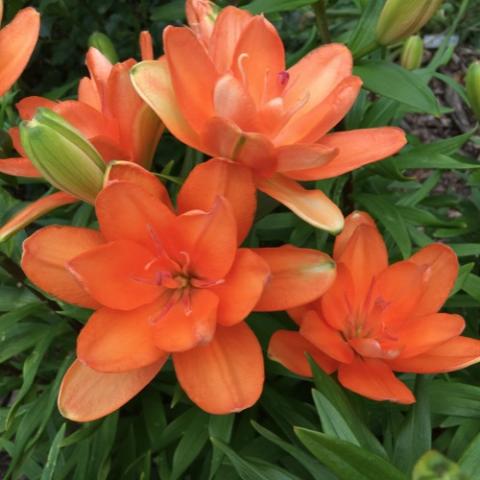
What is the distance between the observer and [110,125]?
0.85 m

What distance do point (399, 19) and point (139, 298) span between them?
22.4 inches

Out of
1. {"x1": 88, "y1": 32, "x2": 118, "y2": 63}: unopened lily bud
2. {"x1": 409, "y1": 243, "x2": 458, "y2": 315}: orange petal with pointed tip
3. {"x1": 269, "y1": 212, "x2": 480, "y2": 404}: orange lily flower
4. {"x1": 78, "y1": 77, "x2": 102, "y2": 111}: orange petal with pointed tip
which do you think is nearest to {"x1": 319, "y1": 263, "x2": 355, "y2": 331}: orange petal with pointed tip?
{"x1": 269, "y1": 212, "x2": 480, "y2": 404}: orange lily flower

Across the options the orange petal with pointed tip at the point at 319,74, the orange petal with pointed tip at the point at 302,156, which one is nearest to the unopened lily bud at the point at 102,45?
the orange petal with pointed tip at the point at 319,74

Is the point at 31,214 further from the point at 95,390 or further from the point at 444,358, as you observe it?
the point at 444,358

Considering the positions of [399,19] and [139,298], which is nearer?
[139,298]

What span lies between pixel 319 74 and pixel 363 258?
0.26 meters

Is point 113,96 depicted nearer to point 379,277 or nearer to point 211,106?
point 211,106

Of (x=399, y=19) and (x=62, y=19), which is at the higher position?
(x=399, y=19)

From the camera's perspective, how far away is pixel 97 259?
0.74m

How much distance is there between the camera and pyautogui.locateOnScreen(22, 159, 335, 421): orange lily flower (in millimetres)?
725

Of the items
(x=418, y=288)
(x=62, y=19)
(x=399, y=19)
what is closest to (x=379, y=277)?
(x=418, y=288)

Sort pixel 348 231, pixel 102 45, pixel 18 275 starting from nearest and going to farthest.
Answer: pixel 348 231 < pixel 18 275 < pixel 102 45

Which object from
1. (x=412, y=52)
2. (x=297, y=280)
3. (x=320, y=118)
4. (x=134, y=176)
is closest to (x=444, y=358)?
(x=297, y=280)

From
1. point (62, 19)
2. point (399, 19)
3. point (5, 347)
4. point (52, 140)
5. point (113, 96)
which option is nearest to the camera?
point (52, 140)
